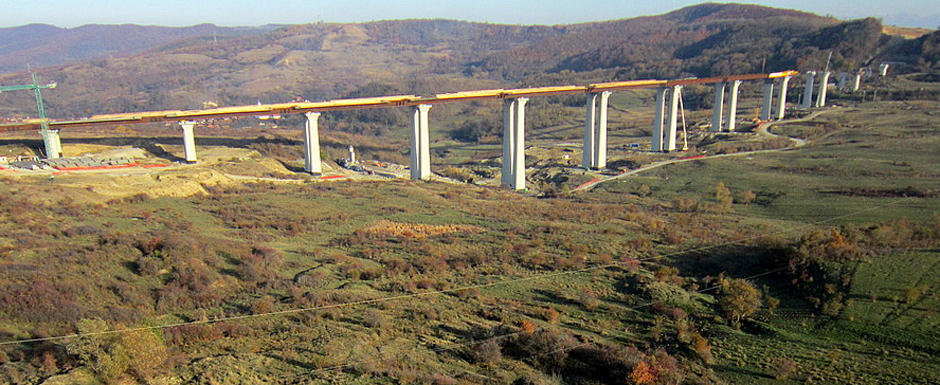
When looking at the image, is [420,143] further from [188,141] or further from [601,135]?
[601,135]

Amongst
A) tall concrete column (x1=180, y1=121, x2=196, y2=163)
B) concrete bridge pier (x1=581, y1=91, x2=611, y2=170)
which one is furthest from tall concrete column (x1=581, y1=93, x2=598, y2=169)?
tall concrete column (x1=180, y1=121, x2=196, y2=163)

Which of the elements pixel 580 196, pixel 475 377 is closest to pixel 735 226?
pixel 580 196

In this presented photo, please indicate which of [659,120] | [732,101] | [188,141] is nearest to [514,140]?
[659,120]

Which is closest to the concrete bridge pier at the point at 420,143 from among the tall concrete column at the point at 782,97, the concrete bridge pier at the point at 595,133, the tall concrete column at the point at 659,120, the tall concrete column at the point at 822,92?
the concrete bridge pier at the point at 595,133

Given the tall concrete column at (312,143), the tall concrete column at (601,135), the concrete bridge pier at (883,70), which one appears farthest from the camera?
the concrete bridge pier at (883,70)

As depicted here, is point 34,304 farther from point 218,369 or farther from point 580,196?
point 580,196

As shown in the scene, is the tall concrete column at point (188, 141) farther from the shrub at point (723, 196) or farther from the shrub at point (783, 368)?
the shrub at point (783, 368)

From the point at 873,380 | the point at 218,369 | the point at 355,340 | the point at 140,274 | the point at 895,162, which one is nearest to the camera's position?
the point at 218,369

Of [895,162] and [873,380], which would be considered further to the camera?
[895,162]
